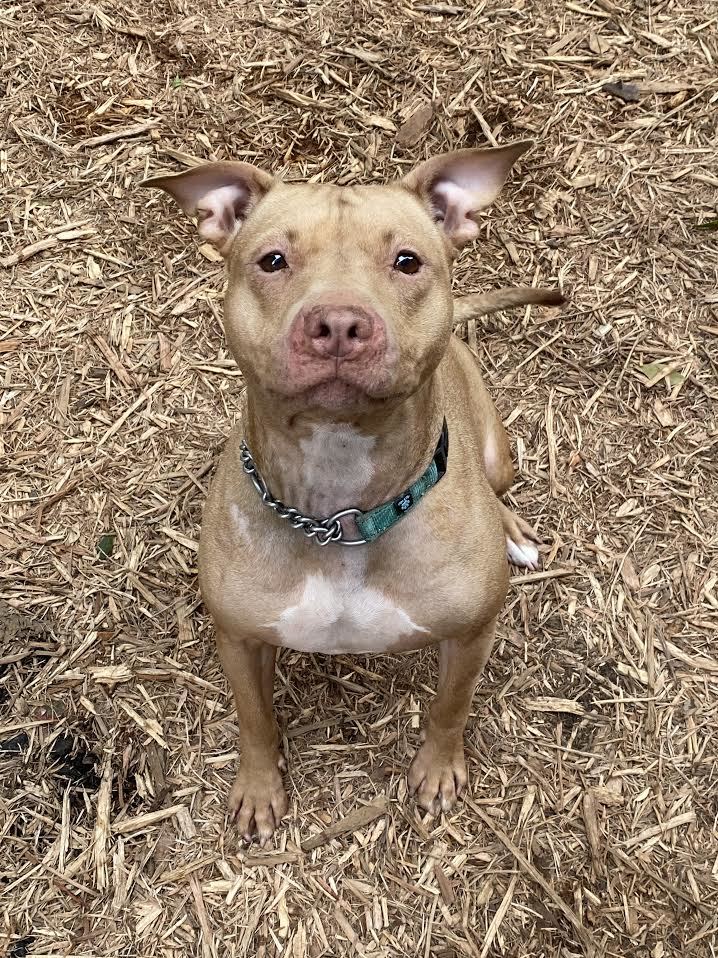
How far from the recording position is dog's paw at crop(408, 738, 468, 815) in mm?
3650

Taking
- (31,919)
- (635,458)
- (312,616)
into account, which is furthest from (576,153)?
Result: (31,919)

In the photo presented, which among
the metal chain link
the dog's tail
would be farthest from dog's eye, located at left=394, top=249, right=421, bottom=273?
the dog's tail

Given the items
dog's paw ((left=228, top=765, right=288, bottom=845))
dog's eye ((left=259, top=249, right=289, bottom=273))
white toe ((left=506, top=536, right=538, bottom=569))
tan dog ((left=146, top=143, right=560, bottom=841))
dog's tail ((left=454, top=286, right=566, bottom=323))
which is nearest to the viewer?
tan dog ((left=146, top=143, right=560, bottom=841))

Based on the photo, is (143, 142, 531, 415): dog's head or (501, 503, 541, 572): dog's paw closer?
(143, 142, 531, 415): dog's head

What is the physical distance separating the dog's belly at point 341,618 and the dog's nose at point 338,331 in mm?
846

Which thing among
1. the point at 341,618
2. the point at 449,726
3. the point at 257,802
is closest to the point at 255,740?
the point at 257,802

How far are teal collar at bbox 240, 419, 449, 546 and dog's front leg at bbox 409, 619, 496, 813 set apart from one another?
586mm

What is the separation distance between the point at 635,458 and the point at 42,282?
309 centimetres

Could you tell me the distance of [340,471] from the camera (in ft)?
8.68

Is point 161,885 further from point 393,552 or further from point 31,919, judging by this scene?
point 393,552

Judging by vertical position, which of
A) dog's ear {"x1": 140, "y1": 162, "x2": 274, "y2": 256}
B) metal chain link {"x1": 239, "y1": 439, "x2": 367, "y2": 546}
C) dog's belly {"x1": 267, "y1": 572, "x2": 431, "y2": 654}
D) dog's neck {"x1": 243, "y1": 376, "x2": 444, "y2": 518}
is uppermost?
dog's ear {"x1": 140, "y1": 162, "x2": 274, "y2": 256}

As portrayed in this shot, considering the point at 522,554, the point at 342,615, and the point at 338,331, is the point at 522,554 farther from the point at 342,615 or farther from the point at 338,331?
the point at 338,331

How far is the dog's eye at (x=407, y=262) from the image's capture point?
2518 mm

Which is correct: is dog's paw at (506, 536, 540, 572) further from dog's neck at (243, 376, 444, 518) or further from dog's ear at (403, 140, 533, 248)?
dog's ear at (403, 140, 533, 248)
